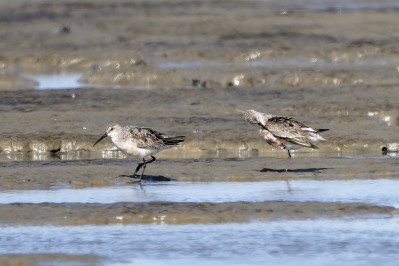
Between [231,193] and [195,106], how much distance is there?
6319 mm

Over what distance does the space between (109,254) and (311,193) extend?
11.8 feet

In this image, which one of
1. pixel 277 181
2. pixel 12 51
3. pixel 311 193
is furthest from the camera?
pixel 12 51

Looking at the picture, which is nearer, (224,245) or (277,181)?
(224,245)

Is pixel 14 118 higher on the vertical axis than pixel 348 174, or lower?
higher

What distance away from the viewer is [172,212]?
10.1 m

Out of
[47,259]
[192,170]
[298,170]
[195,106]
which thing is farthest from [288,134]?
[47,259]

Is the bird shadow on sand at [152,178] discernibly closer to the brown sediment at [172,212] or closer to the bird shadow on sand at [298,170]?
the bird shadow on sand at [298,170]

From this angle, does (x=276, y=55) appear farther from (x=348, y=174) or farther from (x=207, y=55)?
(x=348, y=174)

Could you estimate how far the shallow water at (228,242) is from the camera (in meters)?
8.46

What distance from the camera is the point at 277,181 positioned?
12.4 metres

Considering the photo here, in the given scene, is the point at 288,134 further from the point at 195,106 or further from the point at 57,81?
the point at 57,81

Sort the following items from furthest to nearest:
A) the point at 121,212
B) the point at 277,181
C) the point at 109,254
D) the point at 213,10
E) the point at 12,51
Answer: the point at 213,10, the point at 12,51, the point at 277,181, the point at 121,212, the point at 109,254

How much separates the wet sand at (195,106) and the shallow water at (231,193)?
3.8 inches

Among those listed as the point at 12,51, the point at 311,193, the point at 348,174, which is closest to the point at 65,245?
the point at 311,193
